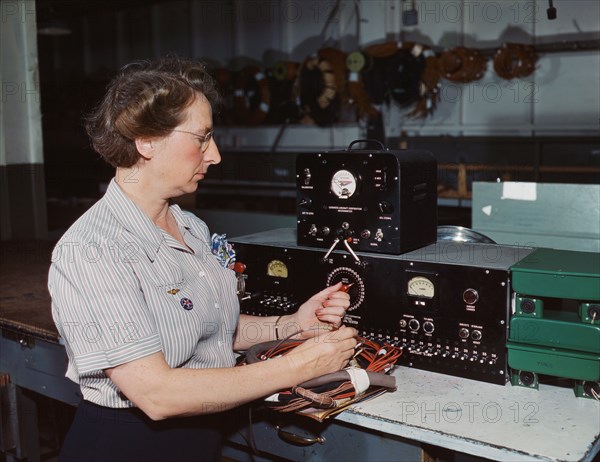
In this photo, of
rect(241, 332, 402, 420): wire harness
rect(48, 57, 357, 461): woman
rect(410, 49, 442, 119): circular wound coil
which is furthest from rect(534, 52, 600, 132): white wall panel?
rect(48, 57, 357, 461): woman

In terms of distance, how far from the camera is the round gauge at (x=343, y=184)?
171 centimetres

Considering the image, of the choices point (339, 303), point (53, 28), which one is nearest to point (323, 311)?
point (339, 303)

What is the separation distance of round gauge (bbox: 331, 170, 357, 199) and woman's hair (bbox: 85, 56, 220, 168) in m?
0.43

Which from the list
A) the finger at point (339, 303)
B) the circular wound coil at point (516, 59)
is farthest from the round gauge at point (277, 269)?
the circular wound coil at point (516, 59)

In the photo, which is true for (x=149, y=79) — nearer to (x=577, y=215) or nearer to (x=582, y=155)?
(x=577, y=215)

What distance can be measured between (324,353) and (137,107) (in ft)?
2.24

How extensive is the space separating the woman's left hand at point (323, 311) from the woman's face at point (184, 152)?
0.45 meters

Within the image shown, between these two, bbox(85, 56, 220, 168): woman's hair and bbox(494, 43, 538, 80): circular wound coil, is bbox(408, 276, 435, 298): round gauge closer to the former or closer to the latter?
bbox(85, 56, 220, 168): woman's hair

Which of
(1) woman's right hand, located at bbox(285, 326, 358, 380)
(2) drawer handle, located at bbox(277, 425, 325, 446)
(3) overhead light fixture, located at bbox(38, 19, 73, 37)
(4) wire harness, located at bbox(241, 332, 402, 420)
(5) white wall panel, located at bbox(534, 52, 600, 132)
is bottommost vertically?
(2) drawer handle, located at bbox(277, 425, 325, 446)

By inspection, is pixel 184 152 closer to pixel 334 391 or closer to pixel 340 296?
pixel 340 296

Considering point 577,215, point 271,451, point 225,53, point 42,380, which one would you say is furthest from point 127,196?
point 225,53

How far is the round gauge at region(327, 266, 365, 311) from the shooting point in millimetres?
1694

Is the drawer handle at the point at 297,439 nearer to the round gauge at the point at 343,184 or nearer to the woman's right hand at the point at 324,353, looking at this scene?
the woman's right hand at the point at 324,353

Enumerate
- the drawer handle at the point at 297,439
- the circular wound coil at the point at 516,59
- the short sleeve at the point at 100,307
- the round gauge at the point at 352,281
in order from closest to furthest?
1. the short sleeve at the point at 100,307
2. the drawer handle at the point at 297,439
3. the round gauge at the point at 352,281
4. the circular wound coil at the point at 516,59
